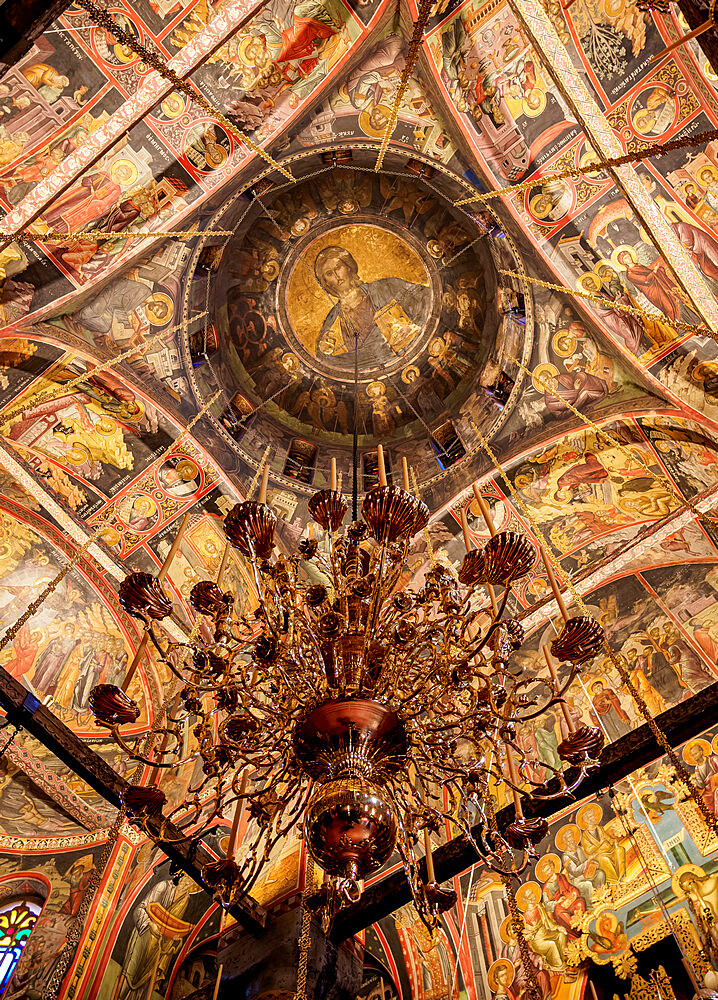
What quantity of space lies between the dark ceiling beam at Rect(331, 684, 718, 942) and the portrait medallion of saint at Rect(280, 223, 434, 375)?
6.20 metres

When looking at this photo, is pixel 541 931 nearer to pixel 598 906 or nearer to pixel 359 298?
pixel 598 906

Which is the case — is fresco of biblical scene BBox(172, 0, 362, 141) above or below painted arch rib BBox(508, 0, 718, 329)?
above

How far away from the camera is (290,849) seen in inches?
314

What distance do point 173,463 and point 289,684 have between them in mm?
5523

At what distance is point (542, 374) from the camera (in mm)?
8914

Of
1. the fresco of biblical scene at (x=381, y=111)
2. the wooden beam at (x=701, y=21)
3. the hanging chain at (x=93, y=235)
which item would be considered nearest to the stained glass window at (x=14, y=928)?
the hanging chain at (x=93, y=235)

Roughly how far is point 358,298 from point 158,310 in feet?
9.86

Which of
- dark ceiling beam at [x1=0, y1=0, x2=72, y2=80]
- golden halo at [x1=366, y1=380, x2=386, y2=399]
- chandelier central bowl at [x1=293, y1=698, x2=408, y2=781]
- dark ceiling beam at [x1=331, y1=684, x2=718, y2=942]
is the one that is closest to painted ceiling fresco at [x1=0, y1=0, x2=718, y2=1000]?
golden halo at [x1=366, y1=380, x2=386, y2=399]

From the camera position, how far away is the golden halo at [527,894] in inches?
288

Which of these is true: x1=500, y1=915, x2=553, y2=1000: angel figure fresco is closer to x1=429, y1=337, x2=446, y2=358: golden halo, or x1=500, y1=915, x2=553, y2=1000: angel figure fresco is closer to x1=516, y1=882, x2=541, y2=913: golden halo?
x1=516, y1=882, x2=541, y2=913: golden halo

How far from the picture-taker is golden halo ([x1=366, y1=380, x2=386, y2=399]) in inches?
421

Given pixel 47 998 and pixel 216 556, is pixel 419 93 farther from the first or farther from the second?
pixel 47 998

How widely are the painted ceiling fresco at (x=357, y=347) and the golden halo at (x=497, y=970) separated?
0.12ft

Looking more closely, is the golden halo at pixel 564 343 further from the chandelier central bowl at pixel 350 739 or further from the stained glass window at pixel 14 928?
the stained glass window at pixel 14 928
